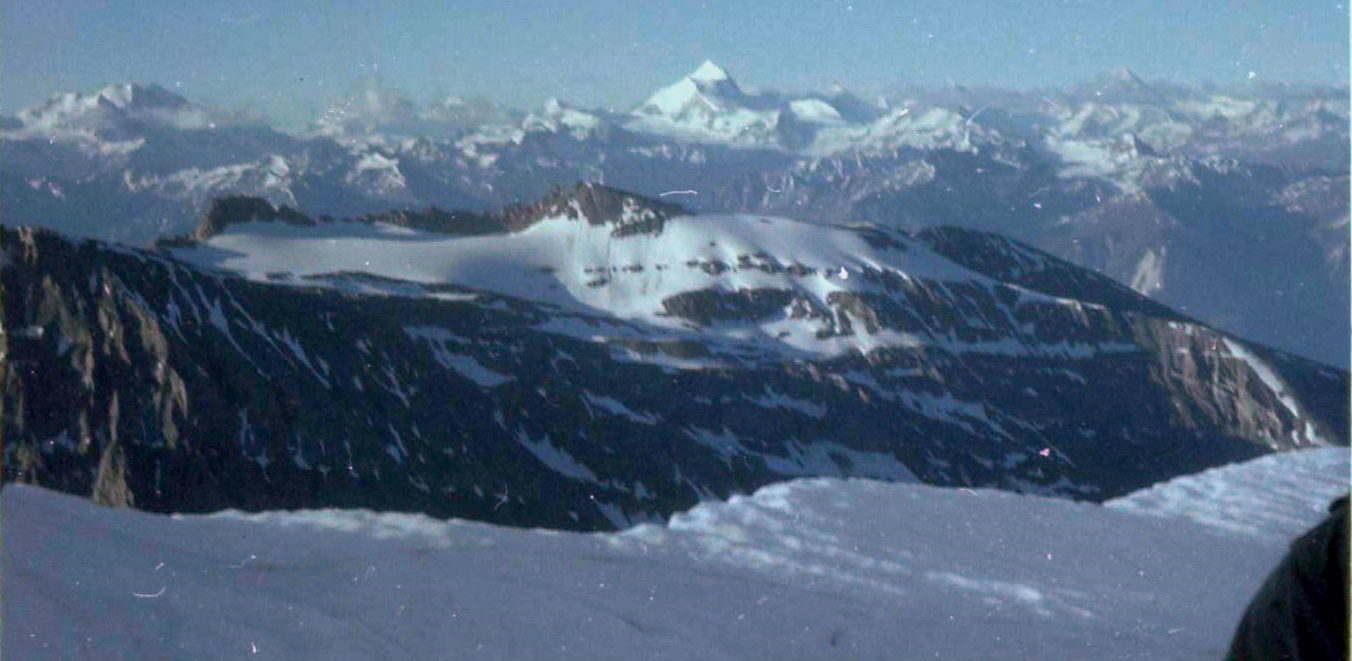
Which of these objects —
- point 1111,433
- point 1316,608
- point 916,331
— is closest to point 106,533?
point 1316,608

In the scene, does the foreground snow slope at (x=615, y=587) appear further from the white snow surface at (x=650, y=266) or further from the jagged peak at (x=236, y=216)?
the jagged peak at (x=236, y=216)

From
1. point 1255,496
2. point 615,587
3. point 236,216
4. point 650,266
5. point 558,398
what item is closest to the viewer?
point 615,587

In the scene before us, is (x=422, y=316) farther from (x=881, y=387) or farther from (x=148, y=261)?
(x=881, y=387)

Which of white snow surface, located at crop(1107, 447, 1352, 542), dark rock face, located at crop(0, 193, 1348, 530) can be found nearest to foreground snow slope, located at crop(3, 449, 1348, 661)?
white snow surface, located at crop(1107, 447, 1352, 542)

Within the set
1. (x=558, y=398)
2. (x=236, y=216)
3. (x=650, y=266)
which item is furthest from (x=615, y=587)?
(x=236, y=216)

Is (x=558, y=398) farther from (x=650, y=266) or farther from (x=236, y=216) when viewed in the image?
(x=236, y=216)

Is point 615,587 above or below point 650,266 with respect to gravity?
above

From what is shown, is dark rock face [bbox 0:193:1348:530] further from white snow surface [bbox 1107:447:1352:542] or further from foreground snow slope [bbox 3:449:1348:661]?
white snow surface [bbox 1107:447:1352:542]
